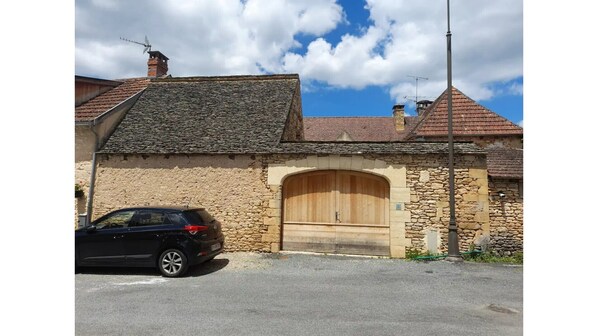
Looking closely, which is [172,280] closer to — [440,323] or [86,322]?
[86,322]

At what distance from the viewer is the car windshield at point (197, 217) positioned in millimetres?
7275

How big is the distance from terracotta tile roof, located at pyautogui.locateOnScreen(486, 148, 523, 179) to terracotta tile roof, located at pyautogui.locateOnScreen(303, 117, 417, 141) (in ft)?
50.2

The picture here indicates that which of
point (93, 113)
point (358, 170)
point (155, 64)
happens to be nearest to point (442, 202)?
point (358, 170)

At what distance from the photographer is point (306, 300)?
5.58 metres

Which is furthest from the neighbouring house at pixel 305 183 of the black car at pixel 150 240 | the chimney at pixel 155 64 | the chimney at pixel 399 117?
the chimney at pixel 399 117

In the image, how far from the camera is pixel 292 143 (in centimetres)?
1006

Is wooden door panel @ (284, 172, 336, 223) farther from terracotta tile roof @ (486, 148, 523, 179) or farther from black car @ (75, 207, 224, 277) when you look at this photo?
terracotta tile roof @ (486, 148, 523, 179)

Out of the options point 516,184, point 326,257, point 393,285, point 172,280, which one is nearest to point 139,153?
point 172,280

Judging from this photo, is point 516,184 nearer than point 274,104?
Yes

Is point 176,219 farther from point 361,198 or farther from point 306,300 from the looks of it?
point 361,198

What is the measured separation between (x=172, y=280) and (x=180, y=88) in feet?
28.4

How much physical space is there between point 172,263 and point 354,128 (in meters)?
22.2

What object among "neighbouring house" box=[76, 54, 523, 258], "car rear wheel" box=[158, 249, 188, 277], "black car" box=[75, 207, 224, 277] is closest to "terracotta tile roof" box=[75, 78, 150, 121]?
"neighbouring house" box=[76, 54, 523, 258]

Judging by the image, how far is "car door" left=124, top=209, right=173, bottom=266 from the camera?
7.15 m
